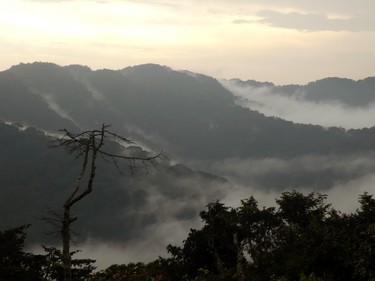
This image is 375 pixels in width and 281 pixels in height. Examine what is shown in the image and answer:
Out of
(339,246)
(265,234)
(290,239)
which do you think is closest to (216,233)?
(290,239)

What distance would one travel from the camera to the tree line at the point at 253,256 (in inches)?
Answer: 674

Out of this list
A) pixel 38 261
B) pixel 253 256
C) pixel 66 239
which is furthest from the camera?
pixel 253 256

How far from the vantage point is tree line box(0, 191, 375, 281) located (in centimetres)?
1712

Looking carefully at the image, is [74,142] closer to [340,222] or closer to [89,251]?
[340,222]

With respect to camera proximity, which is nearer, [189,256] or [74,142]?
[74,142]

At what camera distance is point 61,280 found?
25109 mm

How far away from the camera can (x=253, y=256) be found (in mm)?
29047

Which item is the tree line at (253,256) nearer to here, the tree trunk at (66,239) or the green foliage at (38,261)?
the green foliage at (38,261)

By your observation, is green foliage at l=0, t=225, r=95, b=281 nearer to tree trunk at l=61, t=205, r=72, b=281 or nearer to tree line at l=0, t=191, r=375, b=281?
tree line at l=0, t=191, r=375, b=281

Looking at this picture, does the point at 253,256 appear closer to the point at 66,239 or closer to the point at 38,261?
the point at 38,261

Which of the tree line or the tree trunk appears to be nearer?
the tree trunk

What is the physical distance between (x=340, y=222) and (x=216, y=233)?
843 cm

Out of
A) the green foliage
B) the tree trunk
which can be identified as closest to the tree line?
the green foliage

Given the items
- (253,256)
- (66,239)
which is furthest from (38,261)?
(66,239)
